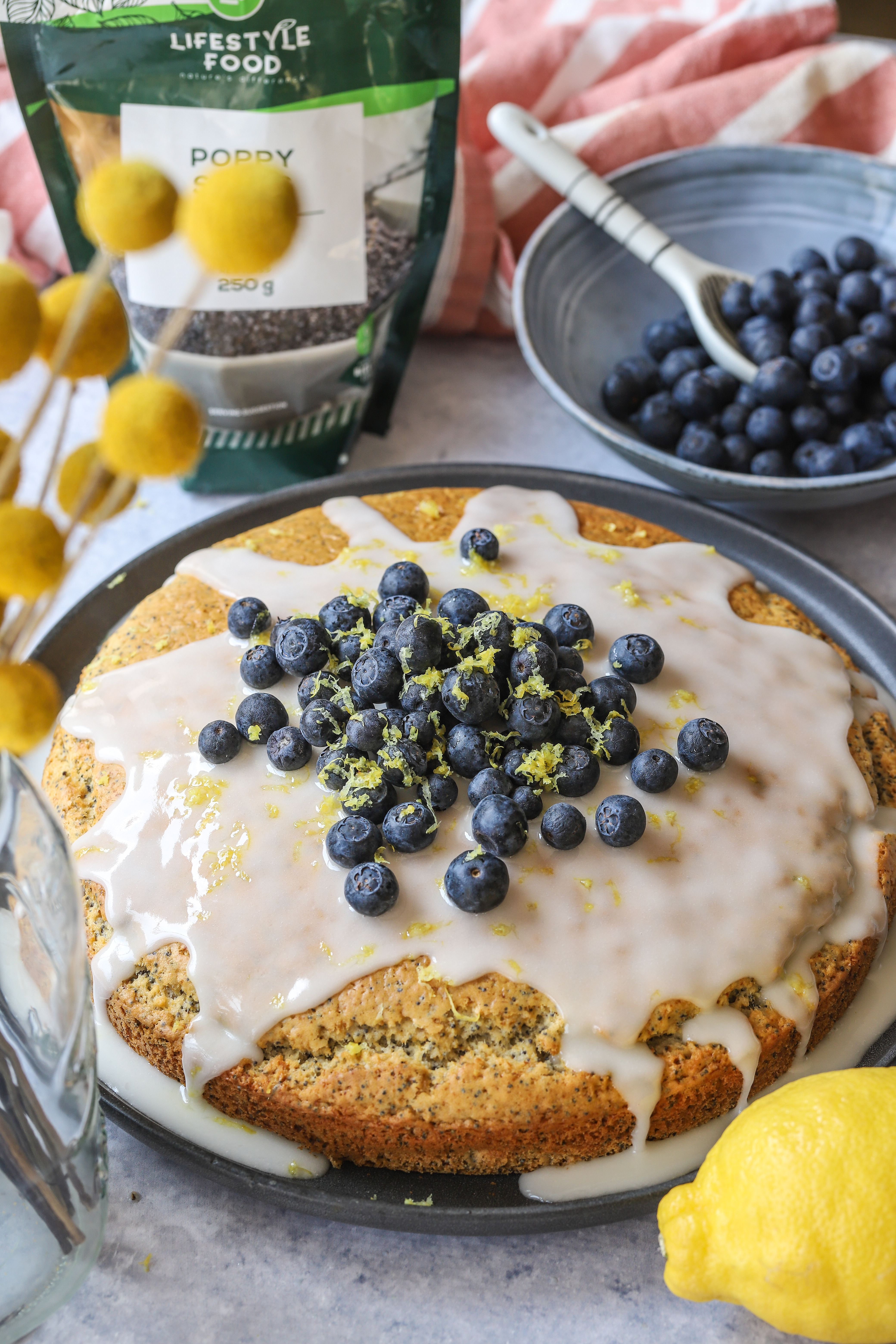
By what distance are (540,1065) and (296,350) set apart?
1.38 meters

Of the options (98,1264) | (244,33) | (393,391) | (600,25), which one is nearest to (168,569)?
(393,391)

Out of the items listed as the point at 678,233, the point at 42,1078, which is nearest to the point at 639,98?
the point at 678,233

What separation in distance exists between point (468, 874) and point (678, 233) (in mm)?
1740

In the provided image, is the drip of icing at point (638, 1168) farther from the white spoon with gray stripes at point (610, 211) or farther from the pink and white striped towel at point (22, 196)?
the pink and white striped towel at point (22, 196)

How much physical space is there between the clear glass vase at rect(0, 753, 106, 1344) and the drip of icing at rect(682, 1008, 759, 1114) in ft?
2.18

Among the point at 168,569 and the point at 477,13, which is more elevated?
the point at 477,13

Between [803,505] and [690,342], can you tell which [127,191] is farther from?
[690,342]

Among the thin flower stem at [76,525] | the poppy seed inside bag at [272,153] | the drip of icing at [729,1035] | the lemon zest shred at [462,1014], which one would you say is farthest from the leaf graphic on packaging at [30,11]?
the drip of icing at [729,1035]

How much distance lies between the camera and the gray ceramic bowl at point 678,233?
225 cm

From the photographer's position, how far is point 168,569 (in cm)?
192

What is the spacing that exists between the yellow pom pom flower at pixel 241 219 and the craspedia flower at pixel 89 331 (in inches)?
4.3

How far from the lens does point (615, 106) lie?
2.47m

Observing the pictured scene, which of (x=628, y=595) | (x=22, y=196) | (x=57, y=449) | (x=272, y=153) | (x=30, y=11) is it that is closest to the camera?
(x=57, y=449)

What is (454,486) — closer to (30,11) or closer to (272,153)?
(272,153)
